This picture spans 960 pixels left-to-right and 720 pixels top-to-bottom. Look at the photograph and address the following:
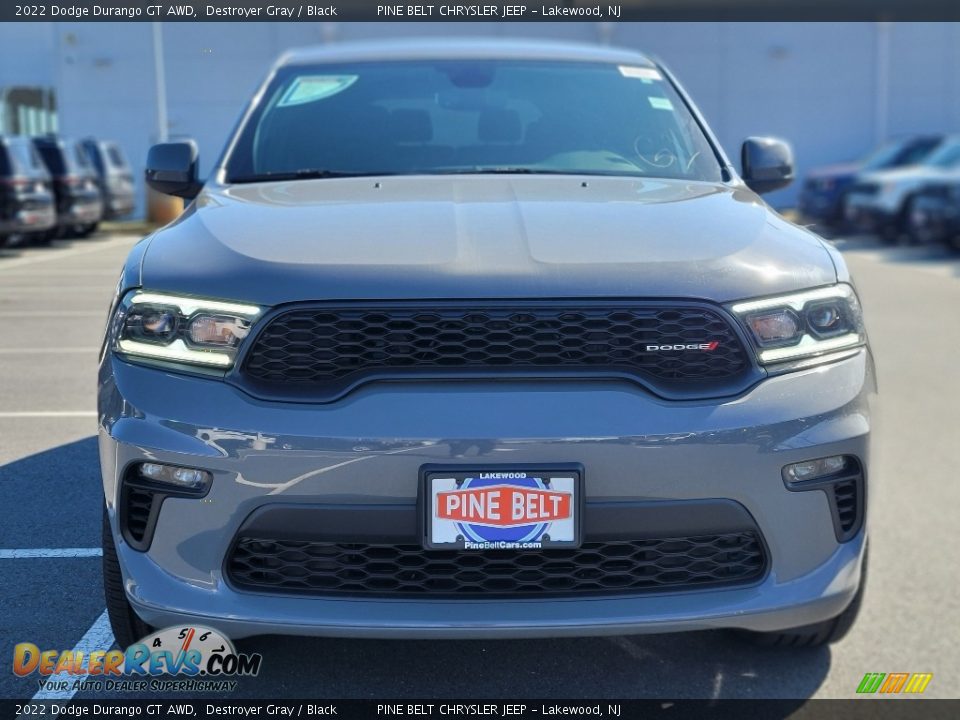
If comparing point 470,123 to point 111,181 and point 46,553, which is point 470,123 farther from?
point 111,181

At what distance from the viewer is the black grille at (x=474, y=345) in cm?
246

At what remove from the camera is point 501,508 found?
7.86ft

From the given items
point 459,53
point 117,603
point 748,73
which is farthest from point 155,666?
point 748,73

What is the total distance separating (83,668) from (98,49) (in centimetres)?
2878

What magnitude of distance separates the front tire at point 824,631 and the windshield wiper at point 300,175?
1794 millimetres

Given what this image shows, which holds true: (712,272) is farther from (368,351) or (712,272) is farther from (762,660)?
(762,660)

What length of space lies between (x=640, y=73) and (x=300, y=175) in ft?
4.52

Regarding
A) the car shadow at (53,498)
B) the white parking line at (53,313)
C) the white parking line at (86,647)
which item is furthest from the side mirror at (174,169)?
the white parking line at (53,313)

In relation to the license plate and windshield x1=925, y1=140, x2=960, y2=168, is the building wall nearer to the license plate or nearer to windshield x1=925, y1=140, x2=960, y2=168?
windshield x1=925, y1=140, x2=960, y2=168

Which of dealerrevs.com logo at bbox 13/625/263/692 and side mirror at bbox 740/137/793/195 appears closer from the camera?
dealerrevs.com logo at bbox 13/625/263/692

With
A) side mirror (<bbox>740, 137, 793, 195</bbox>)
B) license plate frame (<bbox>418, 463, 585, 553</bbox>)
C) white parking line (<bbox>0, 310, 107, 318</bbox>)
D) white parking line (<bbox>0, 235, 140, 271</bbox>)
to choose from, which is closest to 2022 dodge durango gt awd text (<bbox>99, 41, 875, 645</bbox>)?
license plate frame (<bbox>418, 463, 585, 553</bbox>)

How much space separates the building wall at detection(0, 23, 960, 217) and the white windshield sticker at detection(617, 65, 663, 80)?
2575 centimetres

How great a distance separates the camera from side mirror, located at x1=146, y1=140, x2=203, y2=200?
3.94 metres

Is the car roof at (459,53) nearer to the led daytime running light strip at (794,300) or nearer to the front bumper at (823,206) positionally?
the led daytime running light strip at (794,300)
